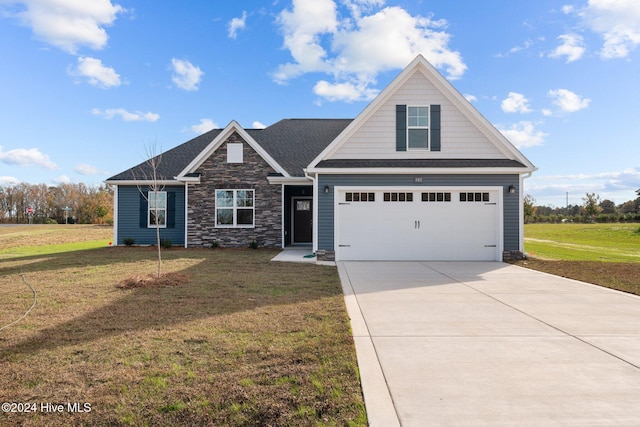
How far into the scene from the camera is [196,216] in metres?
15.2

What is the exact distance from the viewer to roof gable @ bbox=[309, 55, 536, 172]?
11930 millimetres

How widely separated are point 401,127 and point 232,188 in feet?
24.9

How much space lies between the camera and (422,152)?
12.0 meters

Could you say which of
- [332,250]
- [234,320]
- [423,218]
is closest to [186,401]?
[234,320]

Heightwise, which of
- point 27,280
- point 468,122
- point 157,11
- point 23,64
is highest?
point 157,11

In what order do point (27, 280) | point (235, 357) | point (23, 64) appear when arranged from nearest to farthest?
1. point (235, 357)
2. point (27, 280)
3. point (23, 64)

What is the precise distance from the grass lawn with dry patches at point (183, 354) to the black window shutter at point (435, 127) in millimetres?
7193

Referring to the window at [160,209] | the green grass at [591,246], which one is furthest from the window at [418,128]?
the window at [160,209]

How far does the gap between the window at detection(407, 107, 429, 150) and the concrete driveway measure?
6.08 metres

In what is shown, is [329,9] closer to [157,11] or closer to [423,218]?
[157,11]

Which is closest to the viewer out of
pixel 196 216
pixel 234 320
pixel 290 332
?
pixel 290 332

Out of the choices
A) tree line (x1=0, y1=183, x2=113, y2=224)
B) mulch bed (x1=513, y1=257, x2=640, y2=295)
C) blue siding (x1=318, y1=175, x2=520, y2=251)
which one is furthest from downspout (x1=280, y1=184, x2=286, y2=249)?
tree line (x1=0, y1=183, x2=113, y2=224)

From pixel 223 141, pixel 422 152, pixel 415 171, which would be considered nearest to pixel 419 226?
pixel 415 171

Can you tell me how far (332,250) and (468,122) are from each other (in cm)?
652
